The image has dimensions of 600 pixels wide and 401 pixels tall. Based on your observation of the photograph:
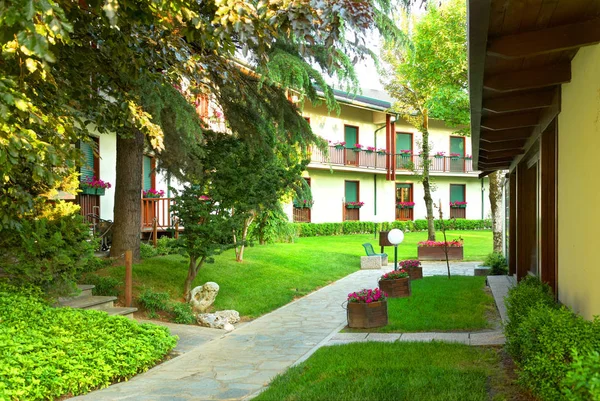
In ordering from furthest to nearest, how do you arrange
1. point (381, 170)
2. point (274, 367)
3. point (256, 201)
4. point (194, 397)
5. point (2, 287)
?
point (381, 170), point (256, 201), point (2, 287), point (274, 367), point (194, 397)

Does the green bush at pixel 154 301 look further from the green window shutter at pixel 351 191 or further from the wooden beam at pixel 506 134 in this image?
the green window shutter at pixel 351 191

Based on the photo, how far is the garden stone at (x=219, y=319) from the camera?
920cm

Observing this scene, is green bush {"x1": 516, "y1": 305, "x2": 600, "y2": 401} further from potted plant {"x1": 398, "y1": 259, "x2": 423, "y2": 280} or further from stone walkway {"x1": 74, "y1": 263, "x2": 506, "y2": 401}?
potted plant {"x1": 398, "y1": 259, "x2": 423, "y2": 280}

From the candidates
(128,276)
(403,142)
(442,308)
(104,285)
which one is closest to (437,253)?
(442,308)

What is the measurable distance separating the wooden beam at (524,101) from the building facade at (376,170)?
22.2 metres

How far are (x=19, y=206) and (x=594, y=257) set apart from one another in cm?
631

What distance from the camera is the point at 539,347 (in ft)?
13.8

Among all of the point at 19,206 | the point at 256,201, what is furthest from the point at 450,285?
the point at 19,206

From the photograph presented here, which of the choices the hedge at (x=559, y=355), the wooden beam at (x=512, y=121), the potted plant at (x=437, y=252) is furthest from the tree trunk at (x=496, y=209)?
the hedge at (x=559, y=355)

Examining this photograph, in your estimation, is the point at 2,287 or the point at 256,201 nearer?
the point at 2,287

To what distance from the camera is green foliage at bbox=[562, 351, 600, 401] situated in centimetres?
301

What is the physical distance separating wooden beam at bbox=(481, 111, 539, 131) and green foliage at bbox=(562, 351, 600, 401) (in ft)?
14.7

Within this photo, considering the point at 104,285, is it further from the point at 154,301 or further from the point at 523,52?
the point at 523,52

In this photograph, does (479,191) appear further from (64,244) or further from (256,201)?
(64,244)
